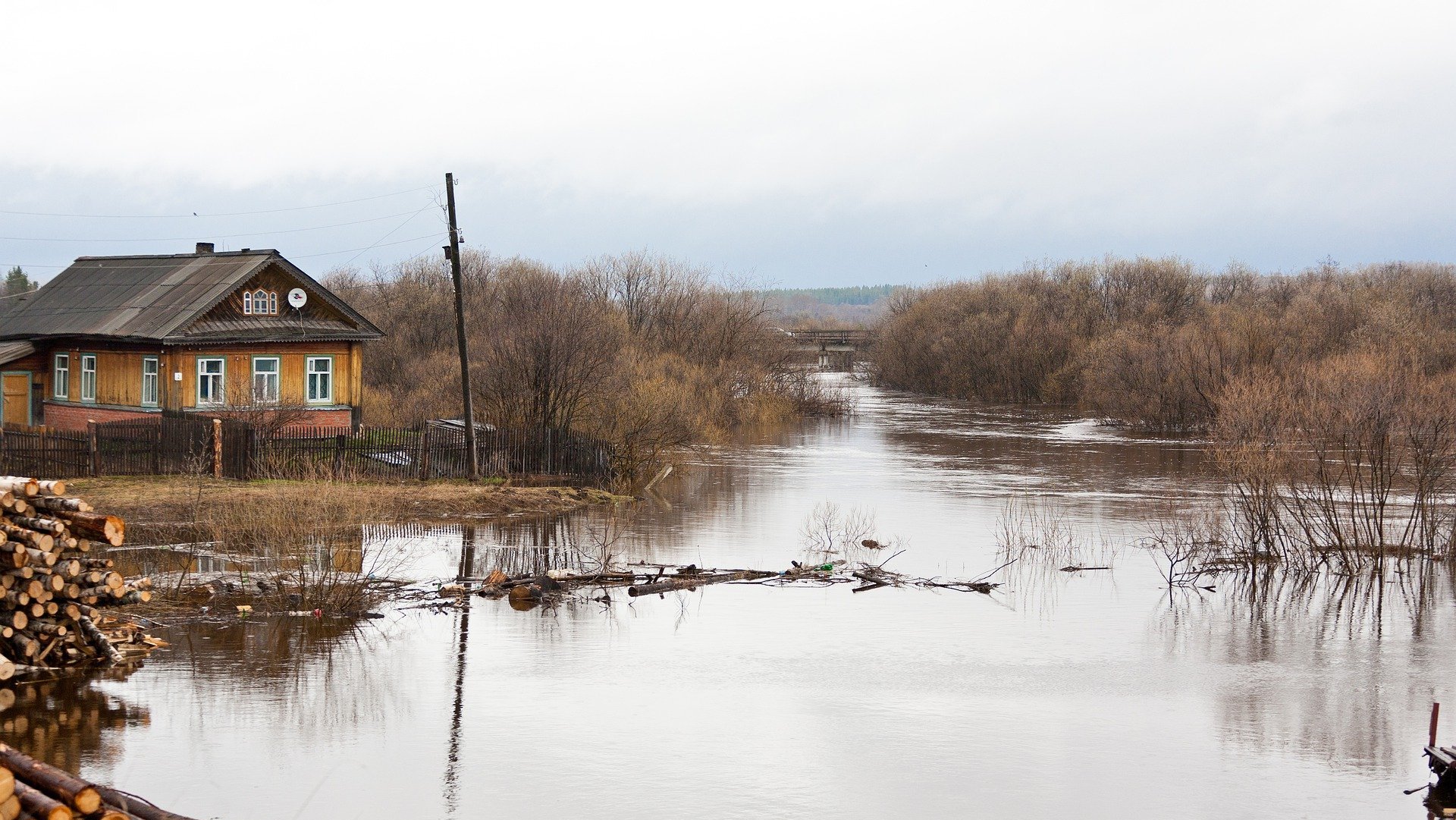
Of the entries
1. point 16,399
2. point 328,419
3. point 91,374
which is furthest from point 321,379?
point 16,399

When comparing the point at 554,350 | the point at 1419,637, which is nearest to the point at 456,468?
the point at 554,350

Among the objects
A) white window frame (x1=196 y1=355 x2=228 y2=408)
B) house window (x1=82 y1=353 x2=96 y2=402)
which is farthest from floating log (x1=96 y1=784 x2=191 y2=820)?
house window (x1=82 y1=353 x2=96 y2=402)

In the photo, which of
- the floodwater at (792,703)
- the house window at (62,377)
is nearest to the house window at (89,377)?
the house window at (62,377)

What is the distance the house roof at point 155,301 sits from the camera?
109ft

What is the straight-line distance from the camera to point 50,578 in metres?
13.6

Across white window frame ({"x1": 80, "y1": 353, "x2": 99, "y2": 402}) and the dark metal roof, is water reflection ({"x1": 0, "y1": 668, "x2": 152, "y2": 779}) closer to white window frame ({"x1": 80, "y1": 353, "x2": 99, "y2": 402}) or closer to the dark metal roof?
white window frame ({"x1": 80, "y1": 353, "x2": 99, "y2": 402})

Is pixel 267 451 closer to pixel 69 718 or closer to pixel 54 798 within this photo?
pixel 69 718

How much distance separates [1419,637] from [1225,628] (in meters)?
2.58

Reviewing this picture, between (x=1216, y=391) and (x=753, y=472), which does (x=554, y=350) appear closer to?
(x=753, y=472)

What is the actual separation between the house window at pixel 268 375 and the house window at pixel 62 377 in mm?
5930

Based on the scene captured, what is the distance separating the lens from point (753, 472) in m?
38.3

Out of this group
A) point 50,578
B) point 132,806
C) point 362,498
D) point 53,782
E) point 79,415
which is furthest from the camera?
point 79,415

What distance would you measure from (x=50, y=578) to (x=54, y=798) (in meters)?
5.73

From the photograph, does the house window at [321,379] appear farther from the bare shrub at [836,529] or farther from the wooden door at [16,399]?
the bare shrub at [836,529]
